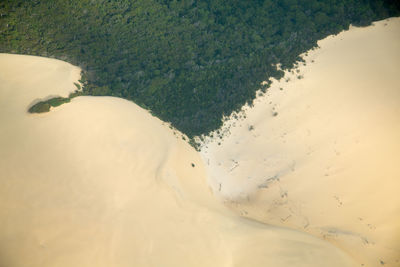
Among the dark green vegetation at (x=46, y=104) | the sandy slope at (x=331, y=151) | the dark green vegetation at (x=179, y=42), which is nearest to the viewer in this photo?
the sandy slope at (x=331, y=151)

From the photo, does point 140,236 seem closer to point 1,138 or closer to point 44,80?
point 1,138

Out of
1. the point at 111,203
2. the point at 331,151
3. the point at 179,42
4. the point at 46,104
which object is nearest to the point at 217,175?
the point at 111,203

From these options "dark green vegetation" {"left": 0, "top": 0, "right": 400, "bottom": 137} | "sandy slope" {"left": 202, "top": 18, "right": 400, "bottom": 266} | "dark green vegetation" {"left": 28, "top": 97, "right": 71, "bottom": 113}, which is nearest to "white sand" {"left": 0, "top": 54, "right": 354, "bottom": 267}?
"dark green vegetation" {"left": 28, "top": 97, "right": 71, "bottom": 113}

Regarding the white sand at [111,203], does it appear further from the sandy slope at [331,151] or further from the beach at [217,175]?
the sandy slope at [331,151]

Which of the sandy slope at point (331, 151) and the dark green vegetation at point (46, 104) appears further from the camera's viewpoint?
the dark green vegetation at point (46, 104)

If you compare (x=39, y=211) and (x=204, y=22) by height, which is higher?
(x=204, y=22)

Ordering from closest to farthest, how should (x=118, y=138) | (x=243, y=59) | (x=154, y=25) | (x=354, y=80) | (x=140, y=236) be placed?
(x=140, y=236), (x=118, y=138), (x=354, y=80), (x=243, y=59), (x=154, y=25)

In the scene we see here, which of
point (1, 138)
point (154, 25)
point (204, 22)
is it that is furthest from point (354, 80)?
point (1, 138)

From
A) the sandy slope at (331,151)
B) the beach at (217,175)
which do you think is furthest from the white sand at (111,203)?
the sandy slope at (331,151)
